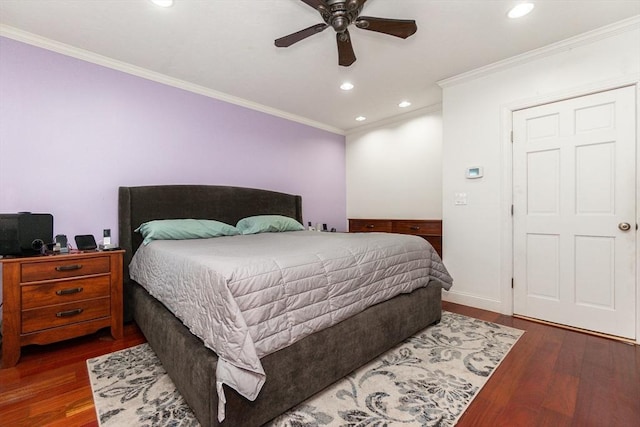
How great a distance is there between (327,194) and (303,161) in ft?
2.40

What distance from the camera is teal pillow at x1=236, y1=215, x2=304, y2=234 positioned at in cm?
330

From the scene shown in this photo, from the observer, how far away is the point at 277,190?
420 centimetres

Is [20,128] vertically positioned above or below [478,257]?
above

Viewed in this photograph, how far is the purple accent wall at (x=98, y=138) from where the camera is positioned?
234 cm

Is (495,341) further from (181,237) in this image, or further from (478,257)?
(181,237)

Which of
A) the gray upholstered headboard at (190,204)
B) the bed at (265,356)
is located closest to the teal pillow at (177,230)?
the gray upholstered headboard at (190,204)

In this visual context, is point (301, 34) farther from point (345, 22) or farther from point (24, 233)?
point (24, 233)

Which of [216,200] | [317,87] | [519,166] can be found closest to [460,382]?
[519,166]

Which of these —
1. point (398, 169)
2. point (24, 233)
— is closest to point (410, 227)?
point (398, 169)

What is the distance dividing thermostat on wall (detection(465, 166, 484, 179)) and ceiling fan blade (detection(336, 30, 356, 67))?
70.2 inches

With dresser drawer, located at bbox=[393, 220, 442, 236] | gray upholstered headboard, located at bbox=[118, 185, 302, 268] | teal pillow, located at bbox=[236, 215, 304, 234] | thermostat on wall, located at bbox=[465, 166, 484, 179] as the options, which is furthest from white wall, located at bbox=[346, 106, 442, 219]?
teal pillow, located at bbox=[236, 215, 304, 234]

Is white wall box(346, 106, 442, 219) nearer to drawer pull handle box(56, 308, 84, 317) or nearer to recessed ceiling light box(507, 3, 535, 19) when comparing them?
recessed ceiling light box(507, 3, 535, 19)

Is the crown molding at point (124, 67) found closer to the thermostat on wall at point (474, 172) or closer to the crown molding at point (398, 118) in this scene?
the crown molding at point (398, 118)

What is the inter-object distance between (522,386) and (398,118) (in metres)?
3.66
